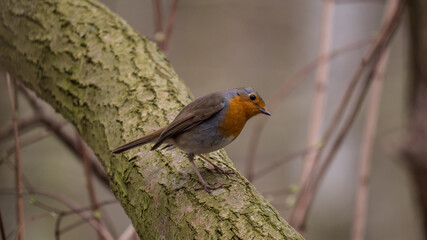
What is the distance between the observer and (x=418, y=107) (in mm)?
3967

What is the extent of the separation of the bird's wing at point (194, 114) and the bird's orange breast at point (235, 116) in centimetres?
5

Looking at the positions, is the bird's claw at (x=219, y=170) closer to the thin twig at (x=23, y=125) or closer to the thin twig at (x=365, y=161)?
the thin twig at (x=365, y=161)

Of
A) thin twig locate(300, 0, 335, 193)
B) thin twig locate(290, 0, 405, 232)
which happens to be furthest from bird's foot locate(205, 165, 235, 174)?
thin twig locate(300, 0, 335, 193)

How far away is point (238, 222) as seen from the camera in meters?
1.78

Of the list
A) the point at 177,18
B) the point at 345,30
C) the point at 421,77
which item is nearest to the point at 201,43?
the point at 177,18

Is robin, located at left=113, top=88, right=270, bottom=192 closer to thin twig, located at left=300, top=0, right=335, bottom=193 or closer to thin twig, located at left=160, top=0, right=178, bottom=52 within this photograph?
thin twig, located at left=300, top=0, right=335, bottom=193

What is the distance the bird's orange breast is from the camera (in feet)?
8.21

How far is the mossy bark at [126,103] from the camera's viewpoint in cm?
189

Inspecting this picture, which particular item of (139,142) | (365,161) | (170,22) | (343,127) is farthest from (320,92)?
(139,142)

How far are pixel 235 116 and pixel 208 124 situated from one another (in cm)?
15

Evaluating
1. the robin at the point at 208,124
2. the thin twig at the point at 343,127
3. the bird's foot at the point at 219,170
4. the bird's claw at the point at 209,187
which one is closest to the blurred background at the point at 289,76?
the thin twig at the point at 343,127

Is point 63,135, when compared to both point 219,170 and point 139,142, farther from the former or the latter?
point 219,170

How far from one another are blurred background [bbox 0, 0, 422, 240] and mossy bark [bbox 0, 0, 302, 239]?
6.24m

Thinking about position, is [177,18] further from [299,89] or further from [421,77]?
[421,77]
